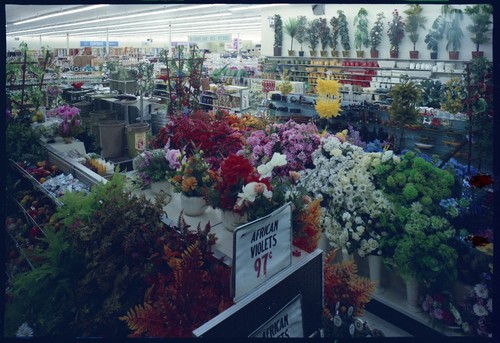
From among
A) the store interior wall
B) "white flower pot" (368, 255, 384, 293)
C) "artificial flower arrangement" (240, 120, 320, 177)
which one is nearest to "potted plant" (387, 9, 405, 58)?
the store interior wall

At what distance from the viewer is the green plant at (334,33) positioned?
449 inches

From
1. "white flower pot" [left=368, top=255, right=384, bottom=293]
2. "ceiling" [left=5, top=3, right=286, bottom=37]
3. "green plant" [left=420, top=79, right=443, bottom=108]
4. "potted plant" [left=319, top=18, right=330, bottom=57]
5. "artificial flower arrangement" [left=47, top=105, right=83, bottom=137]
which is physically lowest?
"white flower pot" [left=368, top=255, right=384, bottom=293]

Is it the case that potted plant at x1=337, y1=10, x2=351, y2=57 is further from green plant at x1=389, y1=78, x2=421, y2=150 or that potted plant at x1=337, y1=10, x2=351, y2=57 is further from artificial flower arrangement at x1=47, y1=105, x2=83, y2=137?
artificial flower arrangement at x1=47, y1=105, x2=83, y2=137

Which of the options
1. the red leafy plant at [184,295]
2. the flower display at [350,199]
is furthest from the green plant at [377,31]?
the red leafy plant at [184,295]

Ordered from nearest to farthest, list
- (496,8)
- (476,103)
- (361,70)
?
1. (496,8)
2. (476,103)
3. (361,70)

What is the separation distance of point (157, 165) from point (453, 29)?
27.4ft

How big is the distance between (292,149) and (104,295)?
1.79 metres

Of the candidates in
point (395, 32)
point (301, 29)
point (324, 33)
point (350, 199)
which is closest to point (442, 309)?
point (350, 199)

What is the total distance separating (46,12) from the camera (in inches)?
623

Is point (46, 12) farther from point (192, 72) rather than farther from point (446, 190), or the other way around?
point (446, 190)

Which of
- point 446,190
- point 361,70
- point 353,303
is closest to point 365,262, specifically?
point 446,190

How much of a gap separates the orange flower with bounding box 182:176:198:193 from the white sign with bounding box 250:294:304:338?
796 millimetres

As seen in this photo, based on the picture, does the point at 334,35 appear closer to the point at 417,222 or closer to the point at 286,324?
the point at 417,222

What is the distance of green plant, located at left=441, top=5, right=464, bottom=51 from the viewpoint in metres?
8.86
